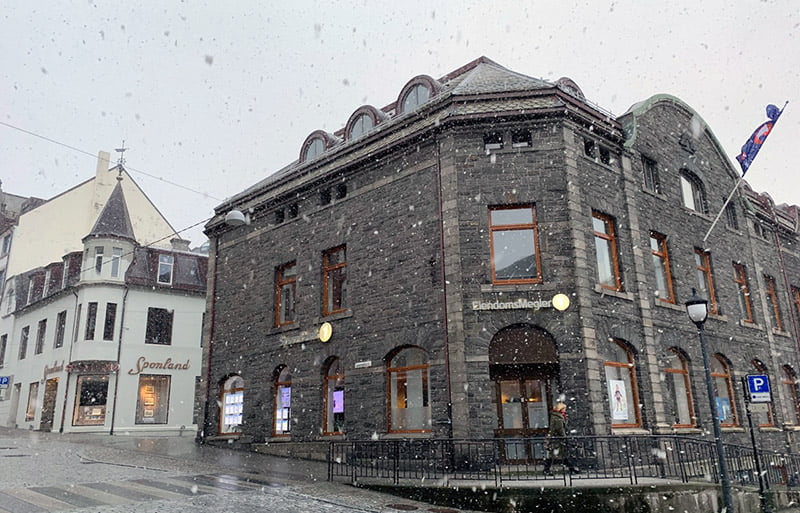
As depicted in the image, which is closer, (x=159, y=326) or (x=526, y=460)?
(x=526, y=460)

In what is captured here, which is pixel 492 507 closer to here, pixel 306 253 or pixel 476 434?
pixel 476 434

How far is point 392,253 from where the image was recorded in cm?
1797

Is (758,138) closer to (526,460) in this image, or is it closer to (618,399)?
(618,399)

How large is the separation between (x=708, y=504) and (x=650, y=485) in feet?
5.23

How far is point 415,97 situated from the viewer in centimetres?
2055

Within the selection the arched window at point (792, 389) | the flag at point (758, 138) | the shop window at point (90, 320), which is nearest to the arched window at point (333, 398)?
the flag at point (758, 138)

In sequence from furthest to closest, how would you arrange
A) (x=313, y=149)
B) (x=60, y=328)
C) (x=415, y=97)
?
(x=60, y=328) < (x=313, y=149) < (x=415, y=97)

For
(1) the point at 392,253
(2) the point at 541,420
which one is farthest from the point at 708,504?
(1) the point at 392,253

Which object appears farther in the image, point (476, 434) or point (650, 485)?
point (476, 434)

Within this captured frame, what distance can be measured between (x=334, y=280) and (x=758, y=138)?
13.8 metres

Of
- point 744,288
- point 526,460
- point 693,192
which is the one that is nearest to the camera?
point 526,460

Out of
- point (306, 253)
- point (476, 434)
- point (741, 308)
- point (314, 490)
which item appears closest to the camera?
point (314, 490)

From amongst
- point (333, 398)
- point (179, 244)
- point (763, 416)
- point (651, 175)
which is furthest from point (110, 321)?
point (763, 416)

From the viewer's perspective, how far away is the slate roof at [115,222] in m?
30.9
